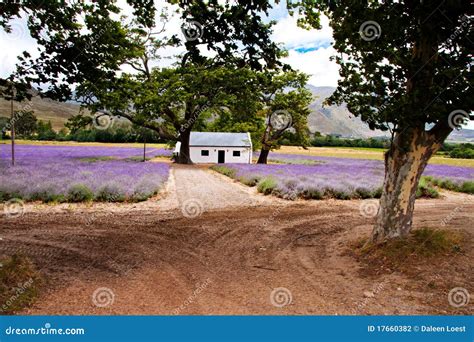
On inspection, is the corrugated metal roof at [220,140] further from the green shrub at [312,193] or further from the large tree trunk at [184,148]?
the green shrub at [312,193]

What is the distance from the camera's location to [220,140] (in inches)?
2025

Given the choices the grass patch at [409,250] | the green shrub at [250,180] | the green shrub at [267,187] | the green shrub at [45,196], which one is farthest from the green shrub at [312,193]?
the green shrub at [45,196]

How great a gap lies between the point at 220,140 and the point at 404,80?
45.2 metres

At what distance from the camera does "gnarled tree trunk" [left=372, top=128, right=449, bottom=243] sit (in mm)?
6570

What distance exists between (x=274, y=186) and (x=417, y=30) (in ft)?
36.4

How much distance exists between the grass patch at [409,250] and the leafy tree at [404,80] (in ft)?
0.89

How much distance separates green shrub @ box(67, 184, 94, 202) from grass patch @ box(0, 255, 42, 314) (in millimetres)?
7481

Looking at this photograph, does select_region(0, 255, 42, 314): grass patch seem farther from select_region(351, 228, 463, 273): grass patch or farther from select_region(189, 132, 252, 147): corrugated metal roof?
select_region(189, 132, 252, 147): corrugated metal roof

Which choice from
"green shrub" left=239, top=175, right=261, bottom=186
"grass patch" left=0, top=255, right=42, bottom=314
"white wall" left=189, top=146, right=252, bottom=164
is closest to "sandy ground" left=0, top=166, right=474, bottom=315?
"grass patch" left=0, top=255, right=42, bottom=314

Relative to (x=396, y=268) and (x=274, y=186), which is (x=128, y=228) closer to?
(x=396, y=268)

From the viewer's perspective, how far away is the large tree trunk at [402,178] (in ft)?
21.6

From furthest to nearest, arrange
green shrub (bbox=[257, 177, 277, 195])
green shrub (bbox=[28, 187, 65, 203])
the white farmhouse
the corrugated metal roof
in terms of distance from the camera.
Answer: the corrugated metal roof → the white farmhouse → green shrub (bbox=[257, 177, 277, 195]) → green shrub (bbox=[28, 187, 65, 203])

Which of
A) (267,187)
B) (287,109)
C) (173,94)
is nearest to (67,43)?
(267,187)

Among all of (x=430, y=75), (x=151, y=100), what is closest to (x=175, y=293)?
(x=430, y=75)
